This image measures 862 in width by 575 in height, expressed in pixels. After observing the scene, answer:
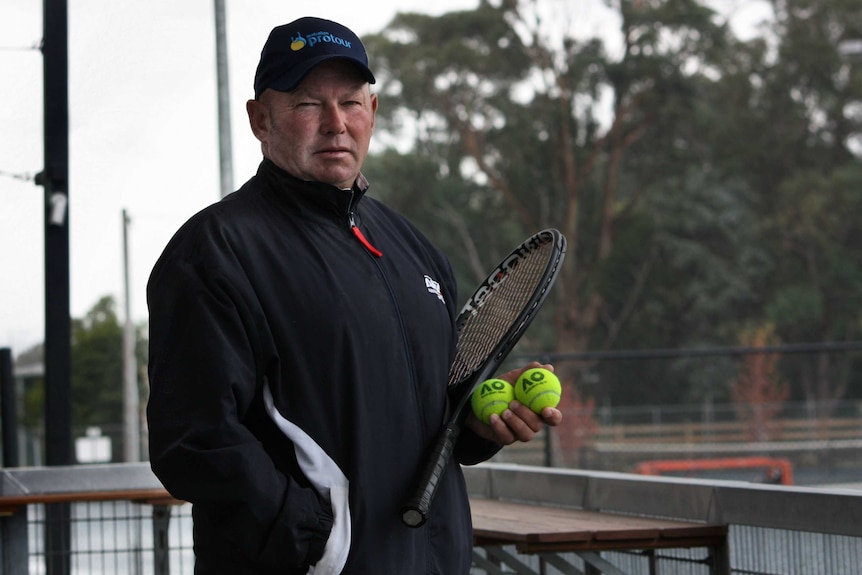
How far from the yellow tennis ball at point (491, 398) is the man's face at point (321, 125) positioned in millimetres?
476

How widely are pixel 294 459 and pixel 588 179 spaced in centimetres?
3184

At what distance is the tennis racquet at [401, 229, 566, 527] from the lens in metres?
A: 2.20

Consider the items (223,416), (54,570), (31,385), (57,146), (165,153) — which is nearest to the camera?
(223,416)

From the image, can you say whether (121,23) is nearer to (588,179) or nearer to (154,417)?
(154,417)

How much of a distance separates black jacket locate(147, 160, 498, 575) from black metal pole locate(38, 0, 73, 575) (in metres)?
3.73

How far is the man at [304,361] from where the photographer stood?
2055mm

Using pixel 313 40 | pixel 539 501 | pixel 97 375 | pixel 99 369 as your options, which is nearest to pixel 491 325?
pixel 313 40

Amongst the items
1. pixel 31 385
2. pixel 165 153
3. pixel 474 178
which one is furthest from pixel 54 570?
pixel 474 178

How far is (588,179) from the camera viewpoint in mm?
33531

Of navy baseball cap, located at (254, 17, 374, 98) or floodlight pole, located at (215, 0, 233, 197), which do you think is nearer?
navy baseball cap, located at (254, 17, 374, 98)

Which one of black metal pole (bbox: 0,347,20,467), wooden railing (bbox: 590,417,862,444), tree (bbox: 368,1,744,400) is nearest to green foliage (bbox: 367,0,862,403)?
tree (bbox: 368,1,744,400)

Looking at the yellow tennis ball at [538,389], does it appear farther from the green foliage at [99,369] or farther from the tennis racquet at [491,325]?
the green foliage at [99,369]

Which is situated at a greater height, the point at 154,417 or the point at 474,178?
the point at 474,178

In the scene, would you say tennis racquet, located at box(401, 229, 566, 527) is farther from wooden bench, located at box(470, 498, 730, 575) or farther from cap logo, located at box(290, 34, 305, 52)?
wooden bench, located at box(470, 498, 730, 575)
